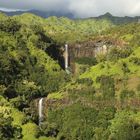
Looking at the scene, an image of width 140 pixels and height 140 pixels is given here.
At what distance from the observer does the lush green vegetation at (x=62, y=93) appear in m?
93.8

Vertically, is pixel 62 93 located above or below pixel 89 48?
below

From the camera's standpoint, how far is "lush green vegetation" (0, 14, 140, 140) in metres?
93.8

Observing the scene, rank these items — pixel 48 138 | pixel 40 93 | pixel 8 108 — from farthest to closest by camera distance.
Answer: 1. pixel 40 93
2. pixel 8 108
3. pixel 48 138

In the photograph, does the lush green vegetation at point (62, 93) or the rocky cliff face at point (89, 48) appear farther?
the rocky cliff face at point (89, 48)

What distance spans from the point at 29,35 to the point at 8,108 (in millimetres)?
51718

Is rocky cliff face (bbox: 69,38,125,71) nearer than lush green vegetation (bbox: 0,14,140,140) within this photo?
No

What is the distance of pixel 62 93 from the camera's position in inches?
4424

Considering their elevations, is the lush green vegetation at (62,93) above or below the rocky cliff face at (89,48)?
below

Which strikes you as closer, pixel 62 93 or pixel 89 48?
pixel 62 93

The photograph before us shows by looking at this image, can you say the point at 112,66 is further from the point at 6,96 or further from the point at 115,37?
the point at 115,37

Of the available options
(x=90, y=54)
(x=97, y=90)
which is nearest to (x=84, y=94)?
(x=97, y=90)

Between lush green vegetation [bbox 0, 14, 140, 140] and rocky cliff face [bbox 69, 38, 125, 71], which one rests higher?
rocky cliff face [bbox 69, 38, 125, 71]

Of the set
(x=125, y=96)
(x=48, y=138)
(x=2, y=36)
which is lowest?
(x=48, y=138)

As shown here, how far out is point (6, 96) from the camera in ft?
373
